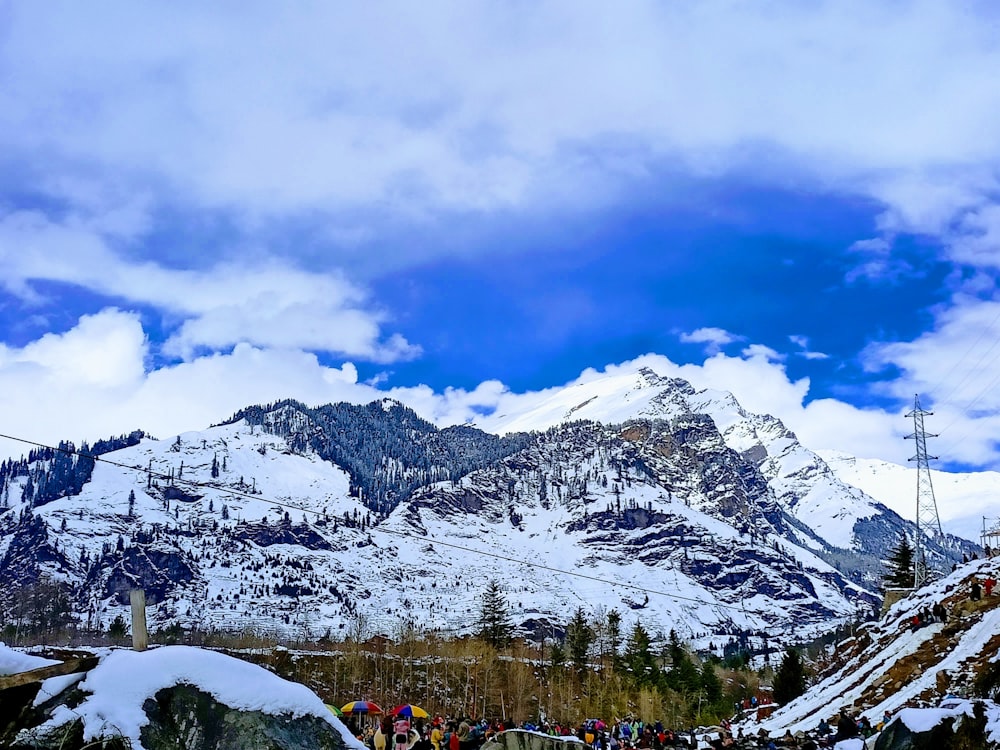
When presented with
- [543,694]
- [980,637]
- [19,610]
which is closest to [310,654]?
[543,694]

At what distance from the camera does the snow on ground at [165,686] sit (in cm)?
1044

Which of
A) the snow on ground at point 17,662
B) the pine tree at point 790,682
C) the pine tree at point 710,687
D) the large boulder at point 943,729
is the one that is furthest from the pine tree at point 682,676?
the snow on ground at point 17,662

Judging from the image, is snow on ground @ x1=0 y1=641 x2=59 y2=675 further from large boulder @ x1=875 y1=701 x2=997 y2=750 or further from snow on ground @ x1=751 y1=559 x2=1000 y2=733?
snow on ground @ x1=751 y1=559 x2=1000 y2=733

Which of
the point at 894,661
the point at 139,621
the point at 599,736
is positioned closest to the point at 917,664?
the point at 894,661

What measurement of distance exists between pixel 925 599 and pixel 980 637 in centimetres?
1651

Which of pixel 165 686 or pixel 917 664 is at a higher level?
pixel 165 686

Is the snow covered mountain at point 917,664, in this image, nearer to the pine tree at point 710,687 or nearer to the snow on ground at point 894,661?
the snow on ground at point 894,661

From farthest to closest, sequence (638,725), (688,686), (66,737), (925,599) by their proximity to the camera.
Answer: (688,686)
(925,599)
(638,725)
(66,737)

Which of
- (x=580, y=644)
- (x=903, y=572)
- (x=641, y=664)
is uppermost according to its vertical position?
(x=903, y=572)

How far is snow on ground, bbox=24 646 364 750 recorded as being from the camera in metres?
10.4

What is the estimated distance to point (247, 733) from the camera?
425 inches

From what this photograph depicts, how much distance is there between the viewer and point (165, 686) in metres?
11.0

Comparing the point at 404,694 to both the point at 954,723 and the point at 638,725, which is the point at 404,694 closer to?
the point at 638,725

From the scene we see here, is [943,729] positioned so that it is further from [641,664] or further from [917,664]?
[641,664]
